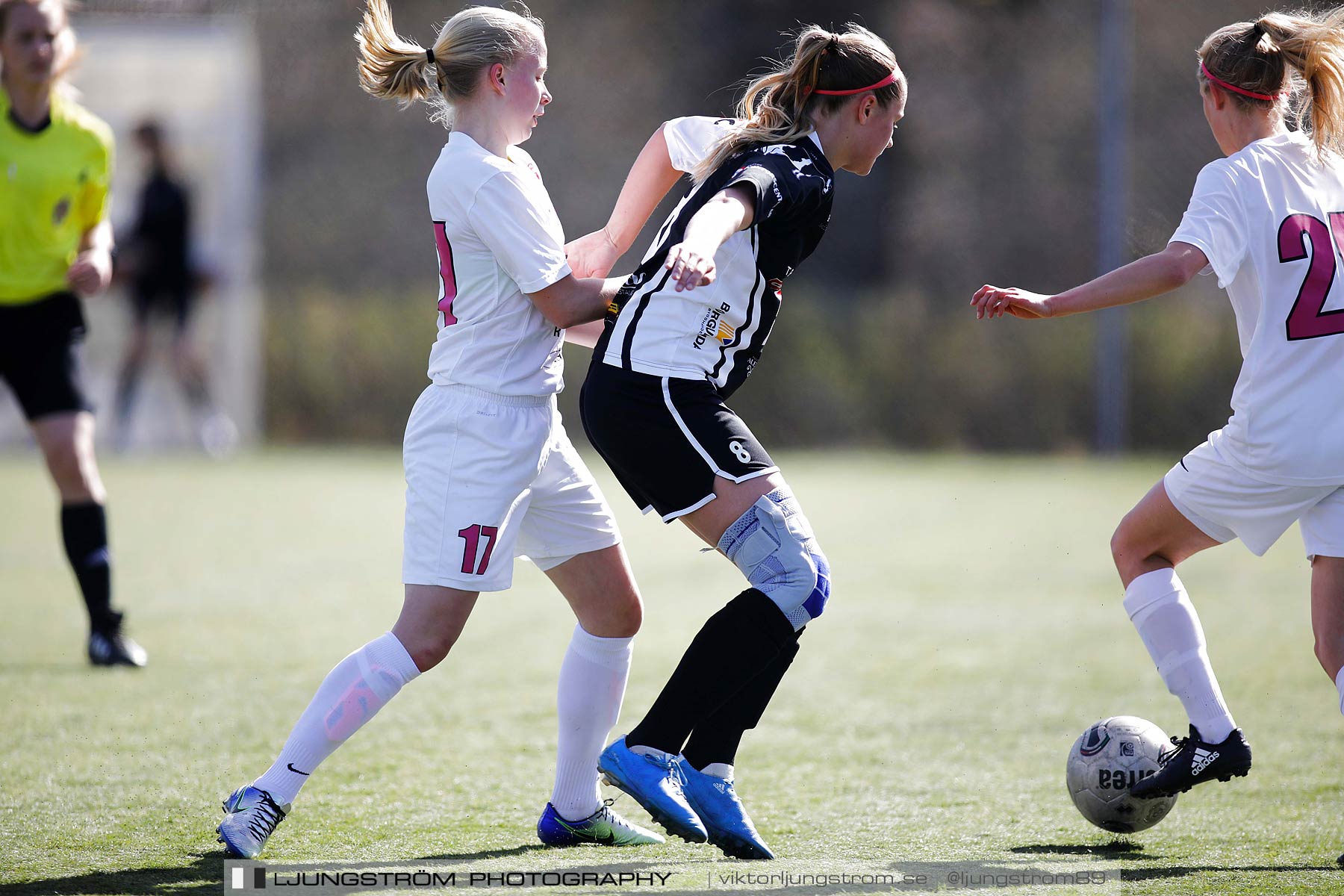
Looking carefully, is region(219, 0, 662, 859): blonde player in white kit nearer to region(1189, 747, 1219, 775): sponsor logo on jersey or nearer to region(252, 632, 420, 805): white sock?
region(252, 632, 420, 805): white sock

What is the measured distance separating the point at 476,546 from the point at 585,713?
492mm

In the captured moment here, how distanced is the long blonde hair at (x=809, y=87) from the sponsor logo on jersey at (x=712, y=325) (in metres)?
0.28

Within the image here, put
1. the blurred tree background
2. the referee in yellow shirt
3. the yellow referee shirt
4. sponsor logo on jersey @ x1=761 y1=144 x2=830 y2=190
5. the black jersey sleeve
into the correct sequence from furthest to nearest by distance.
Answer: the blurred tree background < the yellow referee shirt < the referee in yellow shirt < sponsor logo on jersey @ x1=761 y1=144 x2=830 y2=190 < the black jersey sleeve

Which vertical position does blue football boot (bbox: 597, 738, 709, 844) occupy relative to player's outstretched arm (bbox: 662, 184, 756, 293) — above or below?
below

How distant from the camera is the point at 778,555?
2.84m

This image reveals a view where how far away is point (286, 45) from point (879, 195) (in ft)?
19.9

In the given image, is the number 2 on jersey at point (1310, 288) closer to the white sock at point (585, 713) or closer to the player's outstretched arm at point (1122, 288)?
the player's outstretched arm at point (1122, 288)

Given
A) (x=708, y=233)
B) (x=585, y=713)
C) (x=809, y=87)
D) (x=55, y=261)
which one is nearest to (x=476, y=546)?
(x=585, y=713)

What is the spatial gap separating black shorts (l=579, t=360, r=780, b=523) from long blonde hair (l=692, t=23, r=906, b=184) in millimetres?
453

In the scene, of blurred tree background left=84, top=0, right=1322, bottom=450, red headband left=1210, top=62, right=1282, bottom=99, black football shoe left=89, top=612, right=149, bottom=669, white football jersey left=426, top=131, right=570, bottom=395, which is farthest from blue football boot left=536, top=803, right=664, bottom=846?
blurred tree background left=84, top=0, right=1322, bottom=450

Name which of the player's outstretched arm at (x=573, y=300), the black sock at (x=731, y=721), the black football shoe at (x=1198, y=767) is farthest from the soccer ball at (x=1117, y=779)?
the player's outstretched arm at (x=573, y=300)

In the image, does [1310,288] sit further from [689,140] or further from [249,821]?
[249,821]

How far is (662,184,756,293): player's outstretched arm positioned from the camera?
8.16 ft

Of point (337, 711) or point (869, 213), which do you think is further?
point (869, 213)
